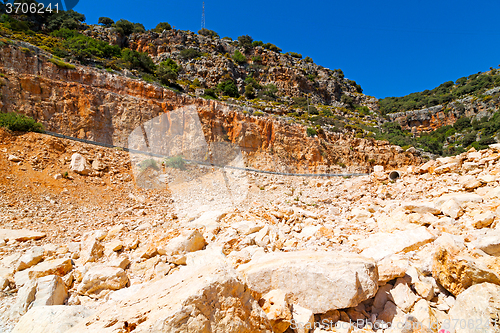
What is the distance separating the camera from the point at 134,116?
15.5 meters

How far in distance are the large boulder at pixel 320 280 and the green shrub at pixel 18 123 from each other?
43.9 ft

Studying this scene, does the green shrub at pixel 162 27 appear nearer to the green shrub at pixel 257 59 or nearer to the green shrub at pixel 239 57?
the green shrub at pixel 239 57

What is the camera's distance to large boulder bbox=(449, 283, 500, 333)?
2186 millimetres

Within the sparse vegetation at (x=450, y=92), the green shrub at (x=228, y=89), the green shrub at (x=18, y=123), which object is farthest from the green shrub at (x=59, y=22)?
the sparse vegetation at (x=450, y=92)

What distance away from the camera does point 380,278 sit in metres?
2.91

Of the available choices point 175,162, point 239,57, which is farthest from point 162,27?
point 175,162

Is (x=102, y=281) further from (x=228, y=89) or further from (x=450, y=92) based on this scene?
(x=450, y=92)

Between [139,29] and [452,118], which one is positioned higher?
[139,29]

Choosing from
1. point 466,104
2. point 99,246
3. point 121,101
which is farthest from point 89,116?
A: point 466,104

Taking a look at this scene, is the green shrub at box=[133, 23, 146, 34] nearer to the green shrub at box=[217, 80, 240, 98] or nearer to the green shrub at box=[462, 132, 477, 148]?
the green shrub at box=[217, 80, 240, 98]

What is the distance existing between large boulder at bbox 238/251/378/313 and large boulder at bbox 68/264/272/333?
1.58ft

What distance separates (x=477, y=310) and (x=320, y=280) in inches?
55.2

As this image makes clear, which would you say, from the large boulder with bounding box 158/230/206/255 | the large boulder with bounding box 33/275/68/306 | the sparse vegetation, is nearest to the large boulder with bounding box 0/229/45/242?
the large boulder with bounding box 33/275/68/306

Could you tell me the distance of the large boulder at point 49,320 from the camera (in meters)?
2.34
